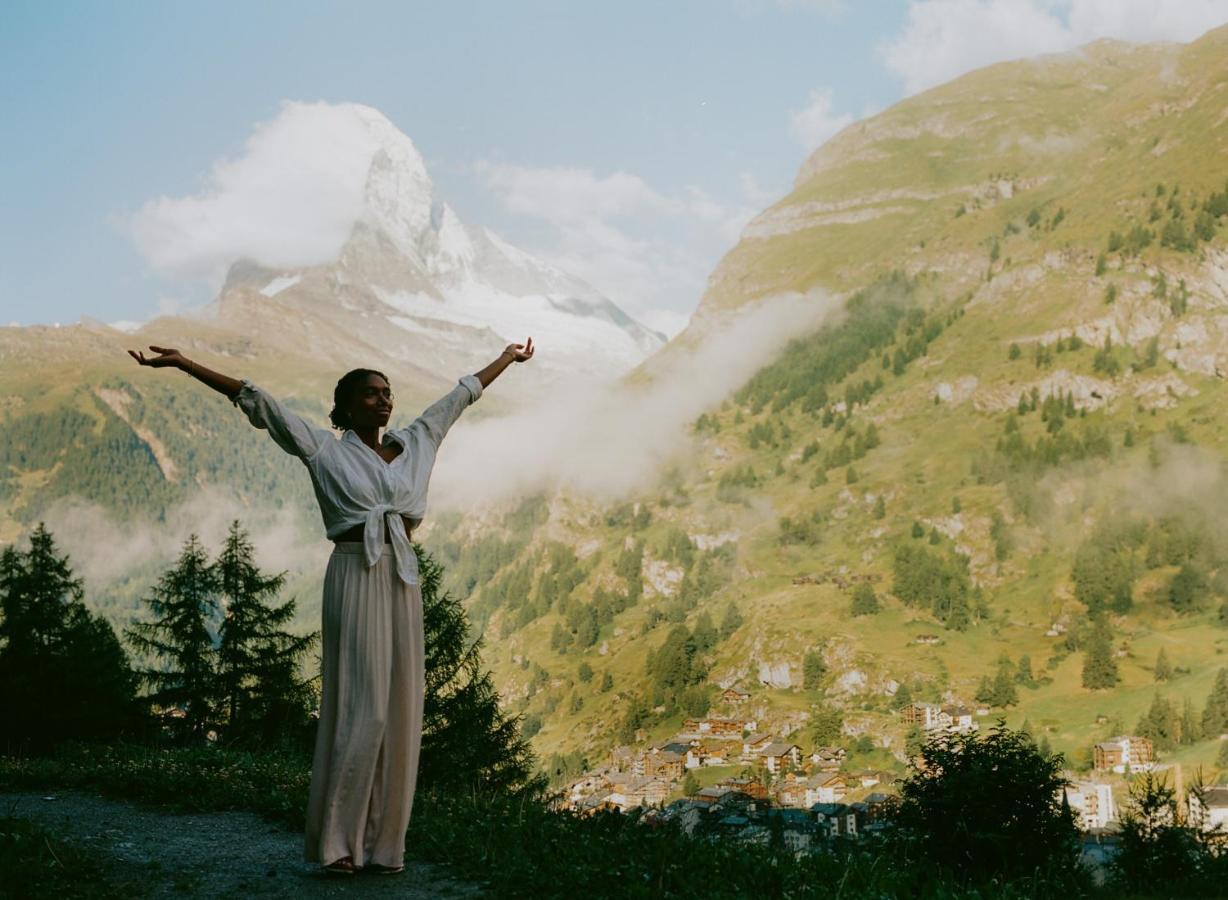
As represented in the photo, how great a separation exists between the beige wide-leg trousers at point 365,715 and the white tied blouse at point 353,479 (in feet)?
0.52

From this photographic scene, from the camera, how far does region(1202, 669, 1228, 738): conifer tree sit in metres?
152

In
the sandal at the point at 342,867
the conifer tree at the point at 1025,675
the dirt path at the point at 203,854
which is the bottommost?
the dirt path at the point at 203,854

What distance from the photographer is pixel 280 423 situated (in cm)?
843

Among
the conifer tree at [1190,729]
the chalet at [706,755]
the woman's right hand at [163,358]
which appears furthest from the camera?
the chalet at [706,755]

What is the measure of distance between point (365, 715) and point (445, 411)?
254 cm

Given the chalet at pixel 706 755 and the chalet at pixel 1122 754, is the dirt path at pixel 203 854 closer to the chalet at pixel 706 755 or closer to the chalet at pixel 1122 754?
the chalet at pixel 1122 754

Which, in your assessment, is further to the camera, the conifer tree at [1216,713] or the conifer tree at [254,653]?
the conifer tree at [1216,713]

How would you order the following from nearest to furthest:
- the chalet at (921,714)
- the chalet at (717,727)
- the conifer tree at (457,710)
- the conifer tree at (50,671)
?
the conifer tree at (50,671) → the conifer tree at (457,710) → the chalet at (921,714) → the chalet at (717,727)

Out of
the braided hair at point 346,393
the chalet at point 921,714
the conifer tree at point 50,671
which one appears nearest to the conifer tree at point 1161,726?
the chalet at point 921,714

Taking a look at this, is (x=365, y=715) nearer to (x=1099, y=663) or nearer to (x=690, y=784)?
(x=690, y=784)

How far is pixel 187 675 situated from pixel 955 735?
1493 inches

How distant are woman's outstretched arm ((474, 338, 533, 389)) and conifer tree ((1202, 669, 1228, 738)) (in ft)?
547

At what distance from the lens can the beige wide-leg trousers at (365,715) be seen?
8344 mm

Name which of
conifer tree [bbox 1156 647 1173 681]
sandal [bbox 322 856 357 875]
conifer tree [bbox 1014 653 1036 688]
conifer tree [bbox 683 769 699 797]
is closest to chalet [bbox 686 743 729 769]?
conifer tree [bbox 683 769 699 797]
